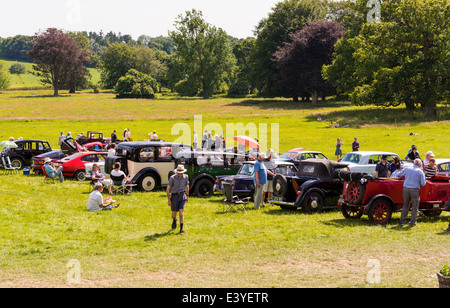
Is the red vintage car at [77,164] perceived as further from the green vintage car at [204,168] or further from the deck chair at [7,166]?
the green vintage car at [204,168]

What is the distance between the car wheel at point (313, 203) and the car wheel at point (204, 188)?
4.93 m

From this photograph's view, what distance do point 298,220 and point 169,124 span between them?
139 ft

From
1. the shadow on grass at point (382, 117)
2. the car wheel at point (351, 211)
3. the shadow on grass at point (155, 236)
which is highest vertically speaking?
the shadow on grass at point (382, 117)

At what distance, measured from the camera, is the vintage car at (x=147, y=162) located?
66.8ft

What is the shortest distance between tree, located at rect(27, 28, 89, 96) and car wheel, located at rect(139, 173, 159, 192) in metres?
90.8

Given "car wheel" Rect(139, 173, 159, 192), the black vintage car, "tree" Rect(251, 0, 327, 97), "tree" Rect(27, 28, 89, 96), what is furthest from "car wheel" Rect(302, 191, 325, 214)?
"tree" Rect(27, 28, 89, 96)

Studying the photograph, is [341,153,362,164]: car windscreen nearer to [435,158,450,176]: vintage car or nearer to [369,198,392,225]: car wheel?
[435,158,450,176]: vintage car

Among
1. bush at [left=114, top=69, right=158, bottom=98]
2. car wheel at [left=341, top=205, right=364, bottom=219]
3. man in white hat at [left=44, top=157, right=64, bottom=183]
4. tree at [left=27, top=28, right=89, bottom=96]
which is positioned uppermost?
tree at [left=27, top=28, right=89, bottom=96]

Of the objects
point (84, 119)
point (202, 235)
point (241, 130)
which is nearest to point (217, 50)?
point (84, 119)

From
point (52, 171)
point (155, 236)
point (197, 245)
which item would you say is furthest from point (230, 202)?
point (52, 171)

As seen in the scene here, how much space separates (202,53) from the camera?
112375 millimetres

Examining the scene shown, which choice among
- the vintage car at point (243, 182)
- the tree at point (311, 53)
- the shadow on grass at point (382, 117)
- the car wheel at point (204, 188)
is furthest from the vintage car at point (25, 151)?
the tree at point (311, 53)

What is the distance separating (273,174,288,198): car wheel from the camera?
52.7 ft

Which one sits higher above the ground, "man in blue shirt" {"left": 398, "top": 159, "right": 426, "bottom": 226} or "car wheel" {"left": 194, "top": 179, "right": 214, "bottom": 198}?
"man in blue shirt" {"left": 398, "top": 159, "right": 426, "bottom": 226}
